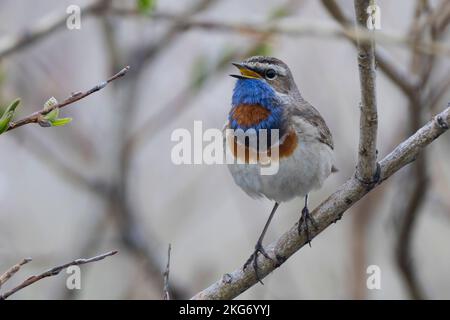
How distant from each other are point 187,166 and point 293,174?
148 inches

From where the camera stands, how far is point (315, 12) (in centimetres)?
751

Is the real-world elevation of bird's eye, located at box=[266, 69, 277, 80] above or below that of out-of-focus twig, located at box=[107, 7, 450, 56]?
below

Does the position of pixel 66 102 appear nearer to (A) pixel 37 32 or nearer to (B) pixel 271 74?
(B) pixel 271 74

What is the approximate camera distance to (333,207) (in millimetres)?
3309

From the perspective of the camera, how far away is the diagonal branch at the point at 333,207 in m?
3.15

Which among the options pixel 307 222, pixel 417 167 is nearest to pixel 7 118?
pixel 307 222

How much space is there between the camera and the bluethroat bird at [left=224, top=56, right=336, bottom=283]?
398cm

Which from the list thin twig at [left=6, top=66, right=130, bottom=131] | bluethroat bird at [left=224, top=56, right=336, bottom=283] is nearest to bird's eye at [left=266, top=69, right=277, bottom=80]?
bluethroat bird at [left=224, top=56, right=336, bottom=283]

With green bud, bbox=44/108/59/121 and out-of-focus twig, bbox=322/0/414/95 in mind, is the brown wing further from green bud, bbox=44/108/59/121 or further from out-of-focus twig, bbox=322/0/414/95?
Answer: green bud, bbox=44/108/59/121
